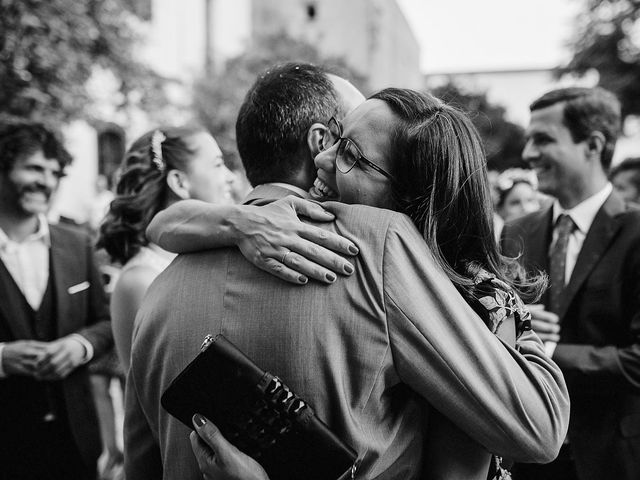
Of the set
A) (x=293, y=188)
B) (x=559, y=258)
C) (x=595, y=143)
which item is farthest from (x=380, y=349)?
(x=595, y=143)

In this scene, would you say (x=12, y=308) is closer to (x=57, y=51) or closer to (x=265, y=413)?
(x=265, y=413)

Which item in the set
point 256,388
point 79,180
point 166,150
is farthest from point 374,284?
point 79,180

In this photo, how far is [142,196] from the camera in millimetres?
3158

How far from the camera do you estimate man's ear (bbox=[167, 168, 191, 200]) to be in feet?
10.3

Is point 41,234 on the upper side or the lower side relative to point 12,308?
upper

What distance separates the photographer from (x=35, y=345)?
3.27 meters

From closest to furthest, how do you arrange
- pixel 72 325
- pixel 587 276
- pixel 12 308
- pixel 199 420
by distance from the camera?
pixel 199 420, pixel 587 276, pixel 12 308, pixel 72 325

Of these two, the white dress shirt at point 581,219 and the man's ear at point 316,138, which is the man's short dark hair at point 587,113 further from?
the man's ear at point 316,138

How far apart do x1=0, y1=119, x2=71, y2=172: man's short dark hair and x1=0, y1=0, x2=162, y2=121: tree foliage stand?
5933 mm

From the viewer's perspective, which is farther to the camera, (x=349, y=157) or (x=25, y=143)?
(x=25, y=143)

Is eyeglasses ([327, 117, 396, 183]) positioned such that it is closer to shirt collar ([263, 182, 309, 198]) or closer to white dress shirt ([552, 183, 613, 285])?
shirt collar ([263, 182, 309, 198])

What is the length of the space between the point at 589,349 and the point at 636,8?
19096 millimetres

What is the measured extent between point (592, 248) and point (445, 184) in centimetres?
165

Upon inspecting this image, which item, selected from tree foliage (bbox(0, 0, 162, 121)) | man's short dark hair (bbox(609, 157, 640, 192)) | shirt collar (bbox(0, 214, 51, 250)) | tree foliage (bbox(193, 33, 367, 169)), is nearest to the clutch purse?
shirt collar (bbox(0, 214, 51, 250))
